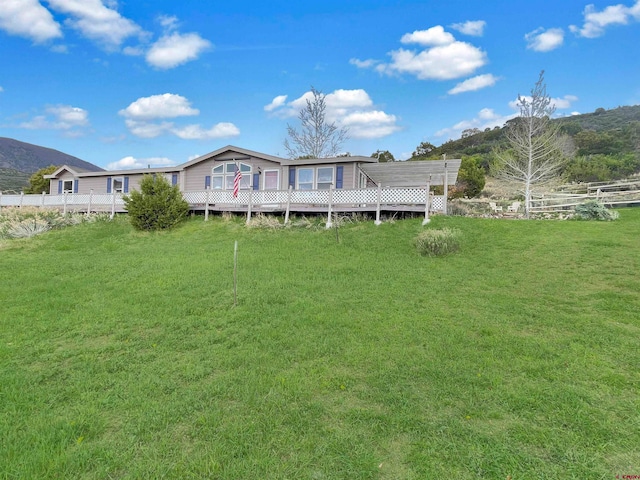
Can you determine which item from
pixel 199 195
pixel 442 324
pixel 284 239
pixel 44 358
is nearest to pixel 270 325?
pixel 442 324

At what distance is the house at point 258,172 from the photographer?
54.4ft

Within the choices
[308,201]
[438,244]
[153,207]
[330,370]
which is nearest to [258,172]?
[308,201]

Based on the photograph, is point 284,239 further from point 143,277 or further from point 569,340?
point 569,340

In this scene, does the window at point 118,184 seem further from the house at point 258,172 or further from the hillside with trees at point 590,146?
the hillside with trees at point 590,146

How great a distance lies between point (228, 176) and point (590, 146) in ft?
142

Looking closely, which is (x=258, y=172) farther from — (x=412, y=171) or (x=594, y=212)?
(x=594, y=212)

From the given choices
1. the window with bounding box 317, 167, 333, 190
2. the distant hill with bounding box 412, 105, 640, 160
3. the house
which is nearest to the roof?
the house

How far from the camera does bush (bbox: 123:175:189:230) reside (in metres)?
15.6

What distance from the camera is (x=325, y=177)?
17.0 meters

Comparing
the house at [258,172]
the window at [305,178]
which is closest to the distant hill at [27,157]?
the house at [258,172]

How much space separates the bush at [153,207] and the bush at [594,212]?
17.2 m

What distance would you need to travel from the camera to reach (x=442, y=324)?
5574 millimetres

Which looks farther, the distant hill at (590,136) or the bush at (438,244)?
the distant hill at (590,136)

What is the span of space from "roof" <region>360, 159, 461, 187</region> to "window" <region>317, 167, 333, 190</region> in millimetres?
1519
